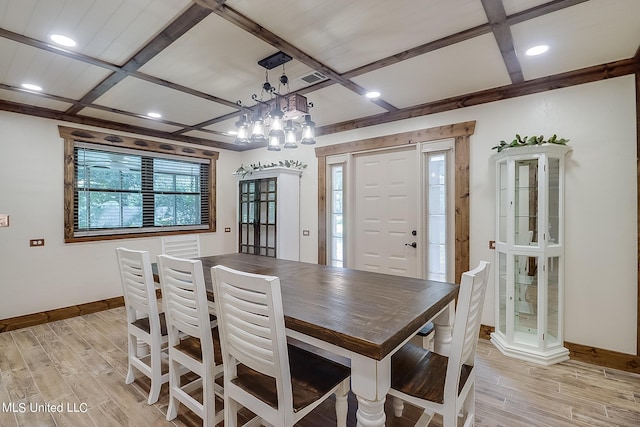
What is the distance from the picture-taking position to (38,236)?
366 centimetres

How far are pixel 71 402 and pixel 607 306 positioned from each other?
14.3 feet

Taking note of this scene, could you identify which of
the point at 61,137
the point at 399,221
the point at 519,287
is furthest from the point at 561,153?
the point at 61,137

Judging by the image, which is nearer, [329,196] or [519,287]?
[519,287]

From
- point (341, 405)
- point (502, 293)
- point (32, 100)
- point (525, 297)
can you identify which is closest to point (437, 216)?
point (502, 293)

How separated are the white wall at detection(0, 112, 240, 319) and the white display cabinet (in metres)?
4.90

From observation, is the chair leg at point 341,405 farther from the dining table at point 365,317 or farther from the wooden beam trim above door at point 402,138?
the wooden beam trim above door at point 402,138

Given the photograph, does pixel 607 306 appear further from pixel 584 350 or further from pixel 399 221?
pixel 399 221

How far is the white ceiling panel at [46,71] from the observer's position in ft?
7.82

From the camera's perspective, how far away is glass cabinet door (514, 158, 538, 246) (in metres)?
2.82

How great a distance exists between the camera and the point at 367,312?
5.05ft

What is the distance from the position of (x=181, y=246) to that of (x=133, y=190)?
5.74 ft

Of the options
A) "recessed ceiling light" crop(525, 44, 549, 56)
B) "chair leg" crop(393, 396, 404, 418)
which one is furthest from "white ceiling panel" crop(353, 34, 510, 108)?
"chair leg" crop(393, 396, 404, 418)

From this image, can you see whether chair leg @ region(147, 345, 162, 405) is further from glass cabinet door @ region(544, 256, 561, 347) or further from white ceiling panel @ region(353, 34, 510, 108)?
glass cabinet door @ region(544, 256, 561, 347)

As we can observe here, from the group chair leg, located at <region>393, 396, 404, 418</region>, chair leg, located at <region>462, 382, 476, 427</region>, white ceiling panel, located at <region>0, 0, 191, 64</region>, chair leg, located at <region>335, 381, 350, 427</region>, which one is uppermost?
white ceiling panel, located at <region>0, 0, 191, 64</region>
